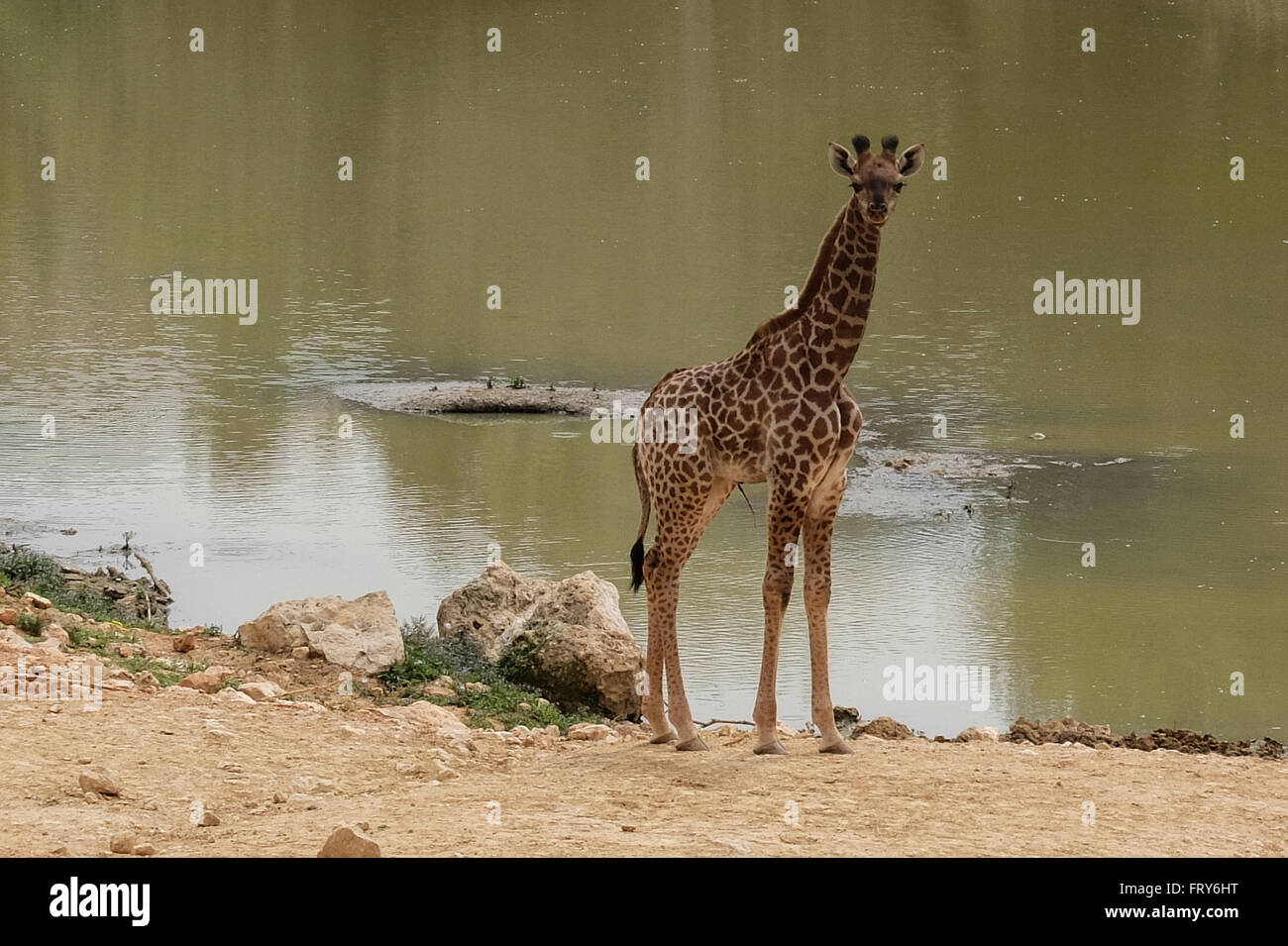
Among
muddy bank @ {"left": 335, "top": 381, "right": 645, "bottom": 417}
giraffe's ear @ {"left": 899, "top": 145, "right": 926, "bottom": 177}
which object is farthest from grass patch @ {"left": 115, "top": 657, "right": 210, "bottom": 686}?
muddy bank @ {"left": 335, "top": 381, "right": 645, "bottom": 417}

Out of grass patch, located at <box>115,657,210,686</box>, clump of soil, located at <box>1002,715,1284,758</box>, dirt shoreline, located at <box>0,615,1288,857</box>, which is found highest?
grass patch, located at <box>115,657,210,686</box>

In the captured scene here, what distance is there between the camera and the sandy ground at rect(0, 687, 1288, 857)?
287 inches

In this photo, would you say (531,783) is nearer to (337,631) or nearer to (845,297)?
(845,297)

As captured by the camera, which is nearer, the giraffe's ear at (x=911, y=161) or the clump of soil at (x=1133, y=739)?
the giraffe's ear at (x=911, y=161)

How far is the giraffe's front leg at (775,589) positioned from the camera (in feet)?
29.8

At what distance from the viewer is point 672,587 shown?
945 centimetres

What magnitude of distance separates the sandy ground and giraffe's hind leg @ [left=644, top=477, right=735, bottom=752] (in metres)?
0.23

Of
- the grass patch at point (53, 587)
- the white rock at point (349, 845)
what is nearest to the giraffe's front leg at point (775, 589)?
the white rock at point (349, 845)

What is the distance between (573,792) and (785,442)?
204 cm

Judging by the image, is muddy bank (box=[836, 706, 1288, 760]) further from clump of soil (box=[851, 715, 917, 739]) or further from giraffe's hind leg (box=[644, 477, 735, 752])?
giraffe's hind leg (box=[644, 477, 735, 752])

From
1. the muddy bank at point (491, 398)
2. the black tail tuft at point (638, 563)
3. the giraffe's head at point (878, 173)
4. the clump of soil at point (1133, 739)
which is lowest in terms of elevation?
the clump of soil at point (1133, 739)

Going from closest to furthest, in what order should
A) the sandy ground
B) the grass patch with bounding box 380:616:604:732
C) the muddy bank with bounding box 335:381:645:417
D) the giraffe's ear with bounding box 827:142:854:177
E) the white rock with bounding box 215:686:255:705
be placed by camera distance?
the sandy ground → the giraffe's ear with bounding box 827:142:854:177 → the white rock with bounding box 215:686:255:705 → the grass patch with bounding box 380:616:604:732 → the muddy bank with bounding box 335:381:645:417

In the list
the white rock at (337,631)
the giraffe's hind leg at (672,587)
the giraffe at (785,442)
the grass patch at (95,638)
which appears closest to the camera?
the giraffe at (785,442)

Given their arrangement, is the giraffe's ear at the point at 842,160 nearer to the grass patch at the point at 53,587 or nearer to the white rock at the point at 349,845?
the white rock at the point at 349,845
